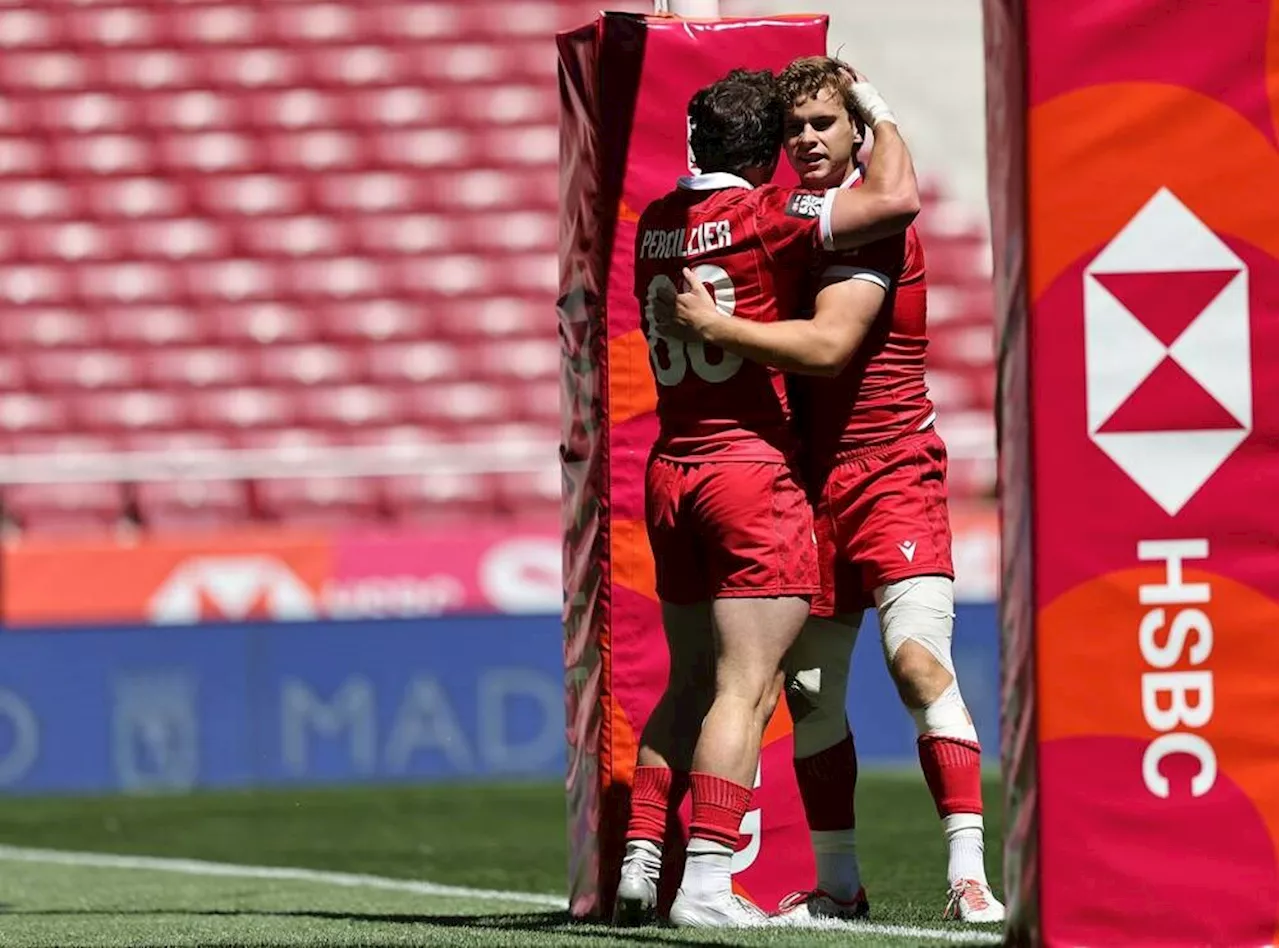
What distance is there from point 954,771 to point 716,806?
58cm

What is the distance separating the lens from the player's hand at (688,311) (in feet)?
16.5

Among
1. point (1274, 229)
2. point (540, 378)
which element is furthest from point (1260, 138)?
point (540, 378)

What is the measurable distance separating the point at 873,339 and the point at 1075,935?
1653 mm

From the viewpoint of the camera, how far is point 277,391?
15.3 metres

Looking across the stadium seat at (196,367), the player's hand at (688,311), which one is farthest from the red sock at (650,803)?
the stadium seat at (196,367)

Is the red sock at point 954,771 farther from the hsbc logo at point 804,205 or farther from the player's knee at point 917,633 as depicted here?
the hsbc logo at point 804,205

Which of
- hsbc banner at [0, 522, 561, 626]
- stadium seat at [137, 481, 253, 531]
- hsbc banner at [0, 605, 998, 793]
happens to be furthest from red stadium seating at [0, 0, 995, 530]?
hsbc banner at [0, 605, 998, 793]

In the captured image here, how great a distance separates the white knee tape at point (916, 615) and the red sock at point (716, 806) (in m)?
0.47

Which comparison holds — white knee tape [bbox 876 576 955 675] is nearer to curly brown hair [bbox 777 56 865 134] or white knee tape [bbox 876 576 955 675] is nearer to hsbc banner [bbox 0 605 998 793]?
curly brown hair [bbox 777 56 865 134]

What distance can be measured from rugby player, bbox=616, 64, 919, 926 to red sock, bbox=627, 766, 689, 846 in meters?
0.07

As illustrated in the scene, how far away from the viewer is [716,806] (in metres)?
5.07

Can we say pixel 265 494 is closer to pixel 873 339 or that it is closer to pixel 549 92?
pixel 549 92

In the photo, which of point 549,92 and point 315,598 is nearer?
point 315,598

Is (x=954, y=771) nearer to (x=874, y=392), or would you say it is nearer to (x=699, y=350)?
(x=874, y=392)
